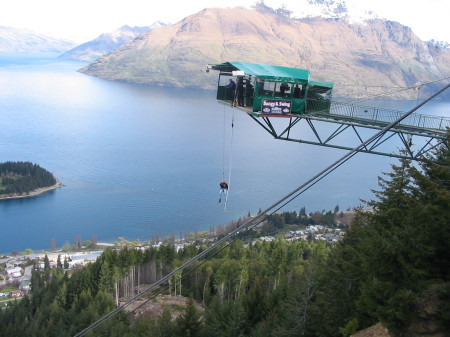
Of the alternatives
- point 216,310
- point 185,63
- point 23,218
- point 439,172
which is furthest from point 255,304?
point 185,63

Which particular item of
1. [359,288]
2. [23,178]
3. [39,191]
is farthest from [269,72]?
[23,178]

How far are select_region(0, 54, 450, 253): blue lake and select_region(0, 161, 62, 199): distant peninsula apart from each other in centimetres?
156

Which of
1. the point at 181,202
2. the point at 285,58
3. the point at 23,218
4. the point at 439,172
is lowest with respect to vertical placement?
the point at 23,218

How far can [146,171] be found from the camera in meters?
58.9

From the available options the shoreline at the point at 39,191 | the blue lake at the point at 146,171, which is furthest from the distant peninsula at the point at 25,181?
the blue lake at the point at 146,171

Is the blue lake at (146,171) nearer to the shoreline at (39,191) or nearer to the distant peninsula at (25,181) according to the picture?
the shoreline at (39,191)

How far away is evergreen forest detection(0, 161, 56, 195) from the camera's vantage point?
5666cm

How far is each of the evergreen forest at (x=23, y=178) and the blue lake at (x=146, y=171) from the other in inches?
78.4

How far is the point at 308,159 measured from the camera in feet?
218

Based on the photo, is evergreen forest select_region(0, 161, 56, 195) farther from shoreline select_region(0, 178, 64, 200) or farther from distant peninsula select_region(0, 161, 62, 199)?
shoreline select_region(0, 178, 64, 200)

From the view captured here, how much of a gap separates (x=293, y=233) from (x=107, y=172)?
91.7 ft

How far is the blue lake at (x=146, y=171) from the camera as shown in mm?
47625

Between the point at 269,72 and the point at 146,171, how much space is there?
51847 millimetres

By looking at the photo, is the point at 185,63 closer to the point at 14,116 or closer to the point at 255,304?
the point at 14,116
